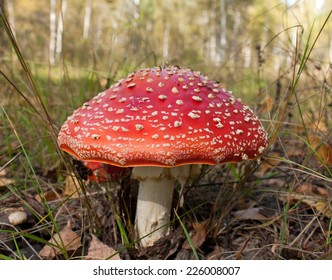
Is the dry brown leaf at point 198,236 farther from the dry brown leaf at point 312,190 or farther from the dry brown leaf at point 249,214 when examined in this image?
the dry brown leaf at point 312,190

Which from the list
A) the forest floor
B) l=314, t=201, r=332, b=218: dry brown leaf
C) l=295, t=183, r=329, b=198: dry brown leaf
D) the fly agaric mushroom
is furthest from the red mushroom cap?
l=295, t=183, r=329, b=198: dry brown leaf

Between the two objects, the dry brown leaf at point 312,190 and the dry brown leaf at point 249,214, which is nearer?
the dry brown leaf at point 249,214

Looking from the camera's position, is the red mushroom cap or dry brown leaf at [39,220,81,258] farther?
dry brown leaf at [39,220,81,258]

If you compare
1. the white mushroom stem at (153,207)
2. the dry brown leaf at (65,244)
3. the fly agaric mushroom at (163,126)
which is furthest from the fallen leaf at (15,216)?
the white mushroom stem at (153,207)

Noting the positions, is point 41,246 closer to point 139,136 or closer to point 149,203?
point 149,203

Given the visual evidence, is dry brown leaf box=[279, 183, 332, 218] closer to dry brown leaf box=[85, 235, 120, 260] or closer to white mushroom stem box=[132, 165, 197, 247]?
white mushroom stem box=[132, 165, 197, 247]

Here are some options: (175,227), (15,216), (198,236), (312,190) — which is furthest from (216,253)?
(15,216)
